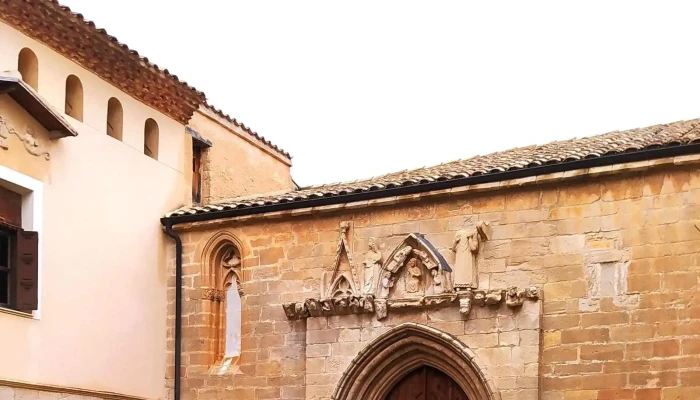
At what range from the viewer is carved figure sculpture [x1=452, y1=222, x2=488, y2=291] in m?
11.9

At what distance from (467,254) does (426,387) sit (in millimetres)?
1679

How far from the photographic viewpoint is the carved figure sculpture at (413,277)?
40.5ft

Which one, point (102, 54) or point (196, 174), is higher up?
point (102, 54)

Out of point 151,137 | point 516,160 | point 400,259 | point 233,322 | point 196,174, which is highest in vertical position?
point 151,137

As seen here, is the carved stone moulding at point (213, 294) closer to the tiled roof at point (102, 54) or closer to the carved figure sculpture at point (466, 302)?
the tiled roof at point (102, 54)

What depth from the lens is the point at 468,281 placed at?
39.0 feet

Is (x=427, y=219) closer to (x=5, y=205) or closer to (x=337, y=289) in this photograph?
(x=337, y=289)

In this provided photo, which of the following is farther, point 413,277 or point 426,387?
point 426,387

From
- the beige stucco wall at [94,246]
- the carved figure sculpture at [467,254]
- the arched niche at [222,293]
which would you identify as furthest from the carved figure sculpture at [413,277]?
the beige stucco wall at [94,246]

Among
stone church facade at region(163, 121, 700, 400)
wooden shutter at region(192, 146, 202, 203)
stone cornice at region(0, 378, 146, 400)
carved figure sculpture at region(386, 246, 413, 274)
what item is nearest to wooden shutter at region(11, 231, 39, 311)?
stone cornice at region(0, 378, 146, 400)

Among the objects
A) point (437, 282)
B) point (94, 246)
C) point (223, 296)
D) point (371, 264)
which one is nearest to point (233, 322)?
point (223, 296)

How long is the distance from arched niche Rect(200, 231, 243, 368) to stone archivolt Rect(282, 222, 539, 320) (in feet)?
3.41

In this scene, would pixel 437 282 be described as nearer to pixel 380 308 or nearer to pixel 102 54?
pixel 380 308

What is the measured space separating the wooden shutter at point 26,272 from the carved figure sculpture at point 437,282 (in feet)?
13.7
